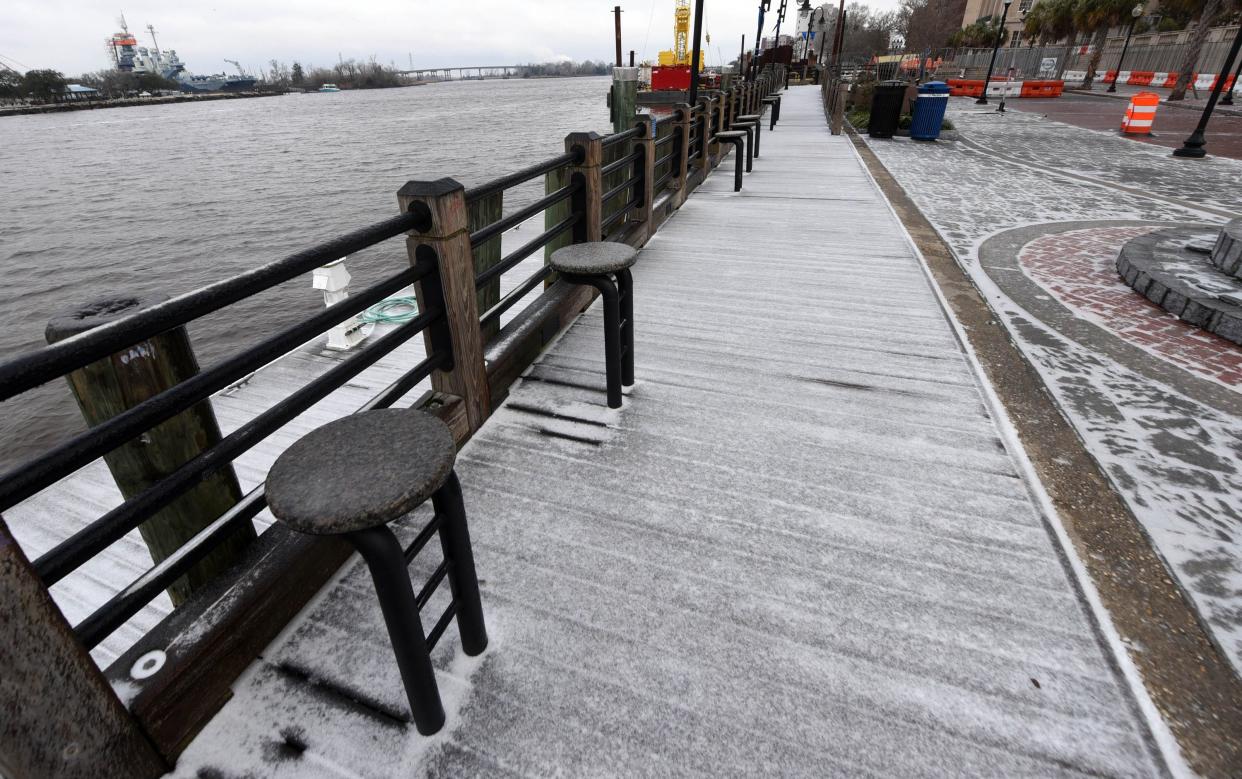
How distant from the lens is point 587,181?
15.2 ft

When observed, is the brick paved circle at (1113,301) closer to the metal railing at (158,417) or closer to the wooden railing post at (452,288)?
the wooden railing post at (452,288)

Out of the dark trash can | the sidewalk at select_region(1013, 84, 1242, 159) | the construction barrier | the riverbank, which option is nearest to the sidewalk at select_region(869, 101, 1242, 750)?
the dark trash can

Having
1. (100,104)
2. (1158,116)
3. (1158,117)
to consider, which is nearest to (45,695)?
(1158,117)

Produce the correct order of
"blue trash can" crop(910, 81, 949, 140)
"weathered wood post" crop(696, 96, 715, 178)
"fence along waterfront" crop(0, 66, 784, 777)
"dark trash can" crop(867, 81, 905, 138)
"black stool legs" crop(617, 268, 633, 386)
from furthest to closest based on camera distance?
"dark trash can" crop(867, 81, 905, 138) → "blue trash can" crop(910, 81, 949, 140) → "weathered wood post" crop(696, 96, 715, 178) → "black stool legs" crop(617, 268, 633, 386) → "fence along waterfront" crop(0, 66, 784, 777)

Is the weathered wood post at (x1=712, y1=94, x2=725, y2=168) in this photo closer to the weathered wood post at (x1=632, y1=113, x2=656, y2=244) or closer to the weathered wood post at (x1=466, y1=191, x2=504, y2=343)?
the weathered wood post at (x1=632, y1=113, x2=656, y2=244)

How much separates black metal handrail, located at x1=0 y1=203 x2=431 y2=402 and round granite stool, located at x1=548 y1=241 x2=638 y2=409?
1125 millimetres

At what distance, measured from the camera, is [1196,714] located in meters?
1.87

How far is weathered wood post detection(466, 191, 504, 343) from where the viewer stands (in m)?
3.50

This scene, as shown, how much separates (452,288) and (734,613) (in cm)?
192

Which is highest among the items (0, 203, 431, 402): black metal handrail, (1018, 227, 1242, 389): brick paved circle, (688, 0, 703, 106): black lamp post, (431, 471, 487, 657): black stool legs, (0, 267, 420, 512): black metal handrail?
(688, 0, 703, 106): black lamp post

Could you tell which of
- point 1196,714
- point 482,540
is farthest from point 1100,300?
point 482,540

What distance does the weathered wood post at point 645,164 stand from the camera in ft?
20.6

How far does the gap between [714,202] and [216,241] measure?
1782 cm

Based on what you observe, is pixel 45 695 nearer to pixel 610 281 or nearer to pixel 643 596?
pixel 643 596
